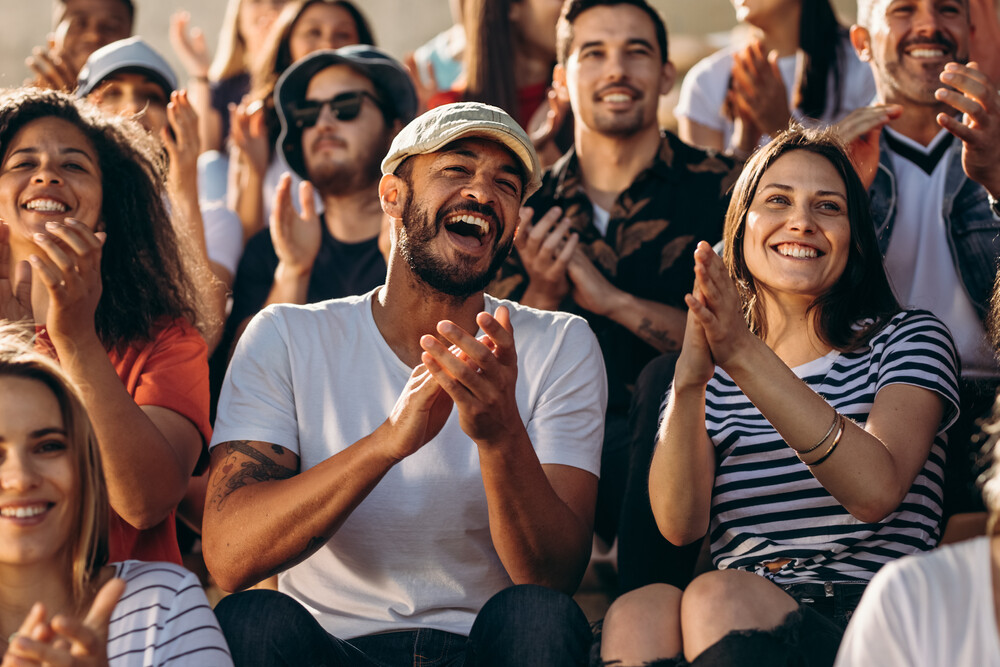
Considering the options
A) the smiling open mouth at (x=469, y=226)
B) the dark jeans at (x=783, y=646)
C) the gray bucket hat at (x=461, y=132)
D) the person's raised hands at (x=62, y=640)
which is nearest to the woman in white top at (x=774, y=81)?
the gray bucket hat at (x=461, y=132)

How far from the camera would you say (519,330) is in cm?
272

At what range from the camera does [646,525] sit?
2.79 metres

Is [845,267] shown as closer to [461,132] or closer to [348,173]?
[461,132]

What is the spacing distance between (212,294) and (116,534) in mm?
947

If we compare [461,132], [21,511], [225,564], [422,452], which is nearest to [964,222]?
[461,132]

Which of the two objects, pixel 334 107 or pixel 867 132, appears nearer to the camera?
pixel 867 132

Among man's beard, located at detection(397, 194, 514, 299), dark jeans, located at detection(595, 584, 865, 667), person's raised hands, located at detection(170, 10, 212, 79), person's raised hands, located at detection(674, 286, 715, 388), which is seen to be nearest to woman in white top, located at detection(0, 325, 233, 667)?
dark jeans, located at detection(595, 584, 865, 667)

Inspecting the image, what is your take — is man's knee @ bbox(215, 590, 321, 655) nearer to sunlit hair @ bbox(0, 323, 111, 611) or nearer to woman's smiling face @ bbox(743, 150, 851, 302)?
sunlit hair @ bbox(0, 323, 111, 611)

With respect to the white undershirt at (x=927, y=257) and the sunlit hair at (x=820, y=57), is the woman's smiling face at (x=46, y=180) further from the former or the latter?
the sunlit hair at (x=820, y=57)

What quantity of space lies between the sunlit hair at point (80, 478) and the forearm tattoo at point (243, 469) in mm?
366

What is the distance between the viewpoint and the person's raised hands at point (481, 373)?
2168mm

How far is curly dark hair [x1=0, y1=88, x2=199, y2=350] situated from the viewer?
2910mm

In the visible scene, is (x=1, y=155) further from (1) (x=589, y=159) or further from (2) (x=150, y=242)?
(1) (x=589, y=159)

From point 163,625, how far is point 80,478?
0.29 metres
